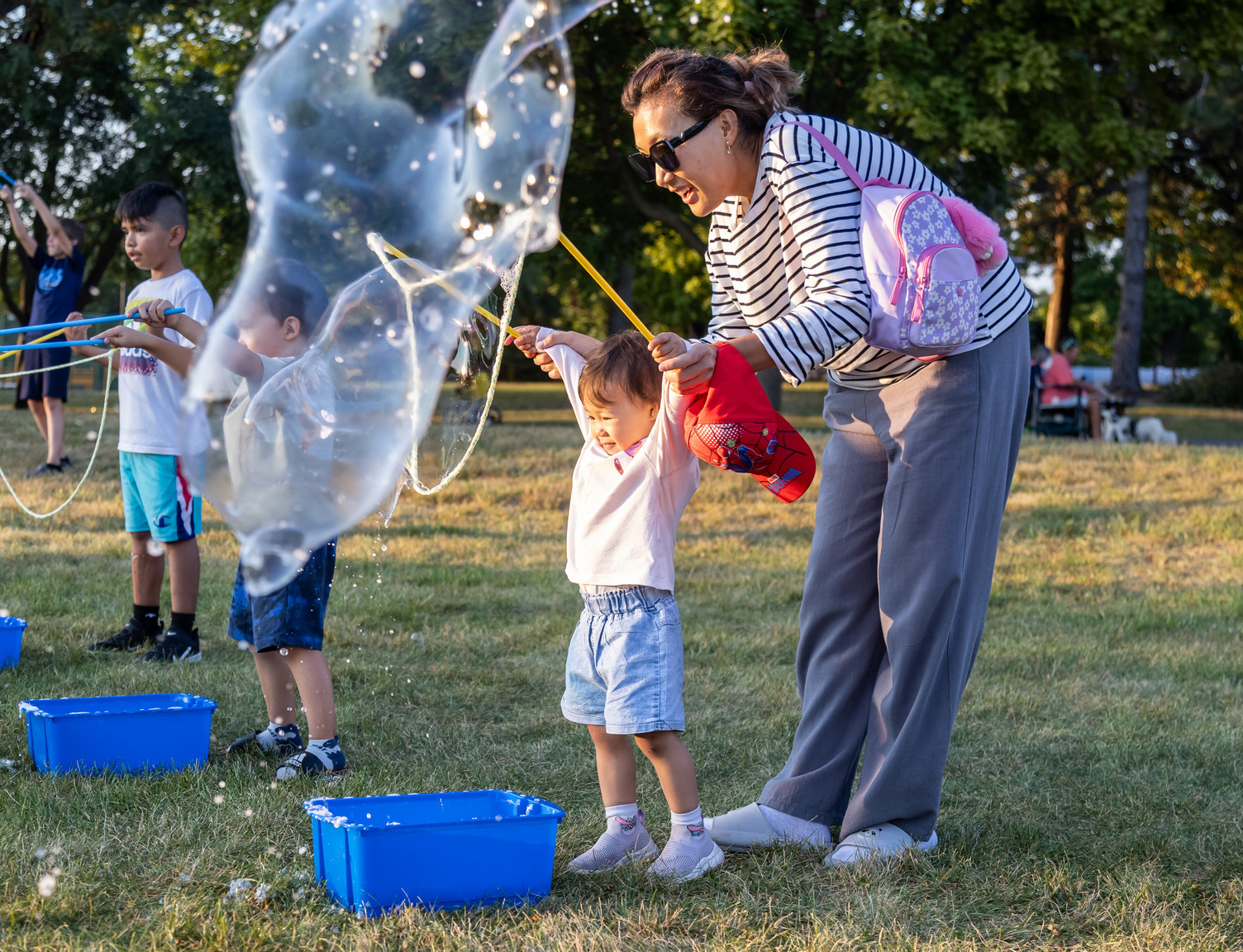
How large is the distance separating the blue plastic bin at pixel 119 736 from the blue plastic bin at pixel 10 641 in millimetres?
1044

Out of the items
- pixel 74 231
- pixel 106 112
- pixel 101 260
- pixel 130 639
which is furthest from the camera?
pixel 101 260

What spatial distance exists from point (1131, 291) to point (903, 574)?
22400 millimetres

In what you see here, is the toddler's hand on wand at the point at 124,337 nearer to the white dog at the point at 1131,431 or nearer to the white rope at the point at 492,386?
the white rope at the point at 492,386

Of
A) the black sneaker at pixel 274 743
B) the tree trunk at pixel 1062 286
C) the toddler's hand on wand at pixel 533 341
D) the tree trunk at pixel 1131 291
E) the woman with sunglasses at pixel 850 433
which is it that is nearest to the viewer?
the woman with sunglasses at pixel 850 433

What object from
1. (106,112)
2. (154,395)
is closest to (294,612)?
(154,395)

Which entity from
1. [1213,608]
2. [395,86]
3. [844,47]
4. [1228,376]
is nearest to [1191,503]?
[1213,608]

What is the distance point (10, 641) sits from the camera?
439 centimetres

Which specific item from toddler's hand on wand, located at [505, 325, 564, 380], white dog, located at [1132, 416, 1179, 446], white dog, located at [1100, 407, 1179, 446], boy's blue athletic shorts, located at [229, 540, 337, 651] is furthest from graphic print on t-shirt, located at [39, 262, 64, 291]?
white dog, located at [1132, 416, 1179, 446]

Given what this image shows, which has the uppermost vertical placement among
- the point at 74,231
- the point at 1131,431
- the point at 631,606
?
the point at 74,231

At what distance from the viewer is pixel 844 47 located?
42.6ft

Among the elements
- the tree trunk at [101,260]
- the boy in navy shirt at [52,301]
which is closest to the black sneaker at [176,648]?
the boy in navy shirt at [52,301]

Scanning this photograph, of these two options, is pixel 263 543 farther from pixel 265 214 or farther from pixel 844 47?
pixel 844 47

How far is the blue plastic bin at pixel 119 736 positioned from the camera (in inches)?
129

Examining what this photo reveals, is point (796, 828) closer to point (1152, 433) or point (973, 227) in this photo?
point (973, 227)
